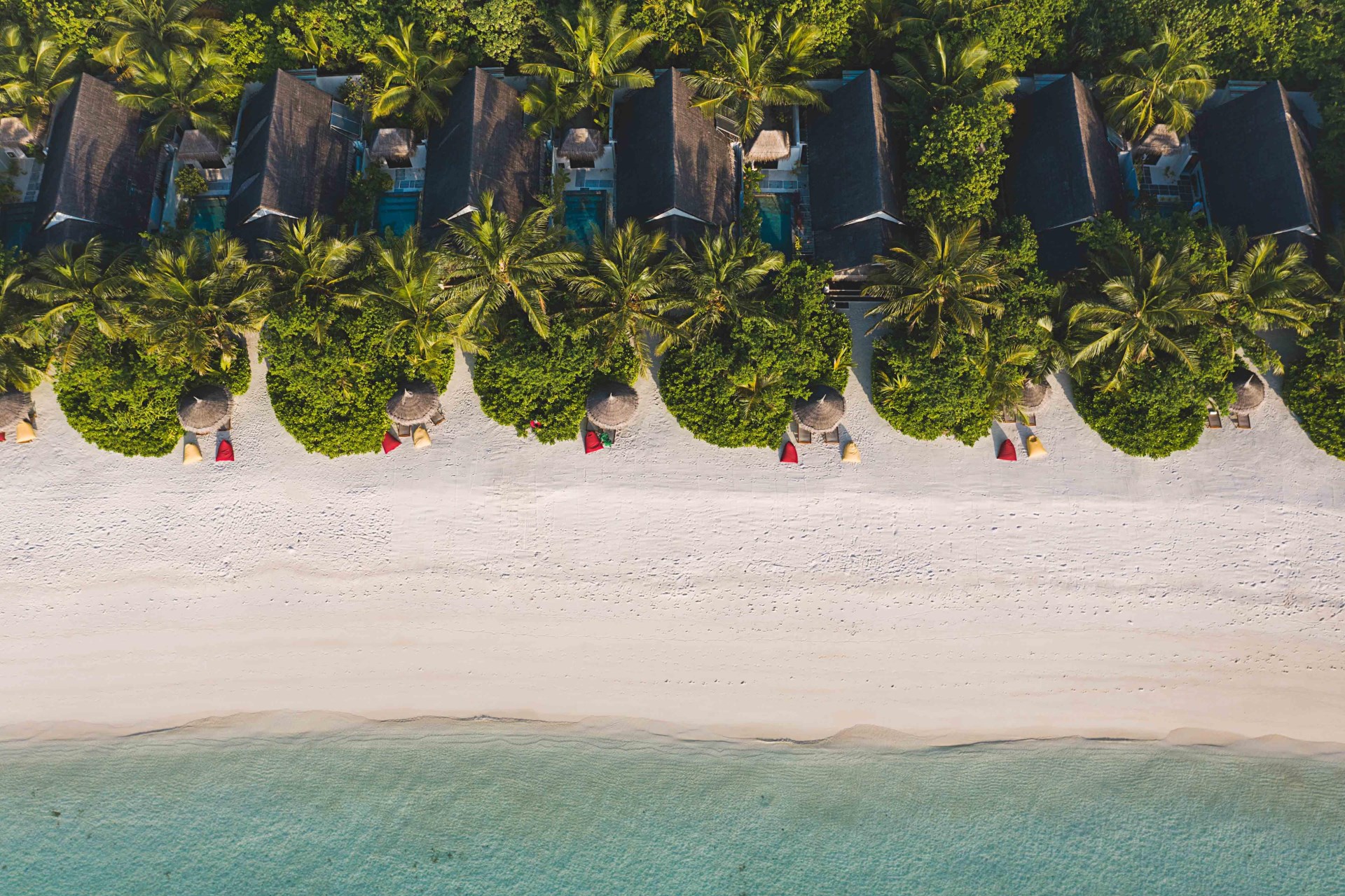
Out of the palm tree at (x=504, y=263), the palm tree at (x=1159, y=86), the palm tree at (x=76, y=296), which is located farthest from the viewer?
the palm tree at (x=1159, y=86)

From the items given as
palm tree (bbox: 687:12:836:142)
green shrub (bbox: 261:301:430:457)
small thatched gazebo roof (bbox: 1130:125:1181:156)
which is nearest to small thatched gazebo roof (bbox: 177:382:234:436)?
green shrub (bbox: 261:301:430:457)

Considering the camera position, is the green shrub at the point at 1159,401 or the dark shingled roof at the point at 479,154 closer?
the green shrub at the point at 1159,401

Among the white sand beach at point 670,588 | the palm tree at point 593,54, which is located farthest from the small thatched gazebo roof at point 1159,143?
the palm tree at point 593,54

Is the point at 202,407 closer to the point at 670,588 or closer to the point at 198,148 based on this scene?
the point at 198,148

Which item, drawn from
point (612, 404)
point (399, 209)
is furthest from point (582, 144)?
point (612, 404)

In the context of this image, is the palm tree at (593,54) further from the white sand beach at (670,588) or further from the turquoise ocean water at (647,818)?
the turquoise ocean water at (647,818)

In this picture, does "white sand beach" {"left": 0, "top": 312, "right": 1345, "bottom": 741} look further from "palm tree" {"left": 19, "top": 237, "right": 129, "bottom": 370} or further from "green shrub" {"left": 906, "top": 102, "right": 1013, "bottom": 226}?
"green shrub" {"left": 906, "top": 102, "right": 1013, "bottom": 226}

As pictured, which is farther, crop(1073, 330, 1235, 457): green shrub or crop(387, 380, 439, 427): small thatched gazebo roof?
crop(387, 380, 439, 427): small thatched gazebo roof
